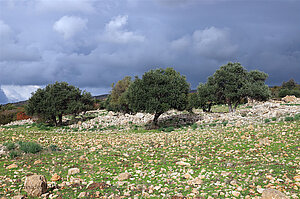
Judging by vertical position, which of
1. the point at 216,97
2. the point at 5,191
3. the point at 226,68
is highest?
the point at 226,68

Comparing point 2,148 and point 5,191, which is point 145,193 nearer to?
point 5,191

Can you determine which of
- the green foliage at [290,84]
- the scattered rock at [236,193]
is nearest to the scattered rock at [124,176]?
the scattered rock at [236,193]

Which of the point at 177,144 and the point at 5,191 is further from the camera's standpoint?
the point at 177,144

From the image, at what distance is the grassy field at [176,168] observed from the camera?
7.16 m

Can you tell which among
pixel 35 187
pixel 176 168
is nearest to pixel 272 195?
pixel 176 168

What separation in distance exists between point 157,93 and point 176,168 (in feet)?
63.1

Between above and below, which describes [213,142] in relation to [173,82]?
below

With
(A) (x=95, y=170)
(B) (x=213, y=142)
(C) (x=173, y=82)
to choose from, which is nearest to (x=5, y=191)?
(A) (x=95, y=170)

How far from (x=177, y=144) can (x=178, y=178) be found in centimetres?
634

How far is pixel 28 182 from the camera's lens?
7.68 metres

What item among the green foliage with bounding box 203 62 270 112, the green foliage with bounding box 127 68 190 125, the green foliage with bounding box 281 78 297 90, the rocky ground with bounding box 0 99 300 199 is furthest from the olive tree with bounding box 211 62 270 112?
the green foliage with bounding box 281 78 297 90

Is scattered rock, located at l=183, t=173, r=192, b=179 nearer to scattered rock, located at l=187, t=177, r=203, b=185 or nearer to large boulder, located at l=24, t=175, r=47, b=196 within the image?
scattered rock, located at l=187, t=177, r=203, b=185

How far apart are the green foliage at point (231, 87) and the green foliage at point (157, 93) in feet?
37.7

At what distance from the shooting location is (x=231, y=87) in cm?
3781
